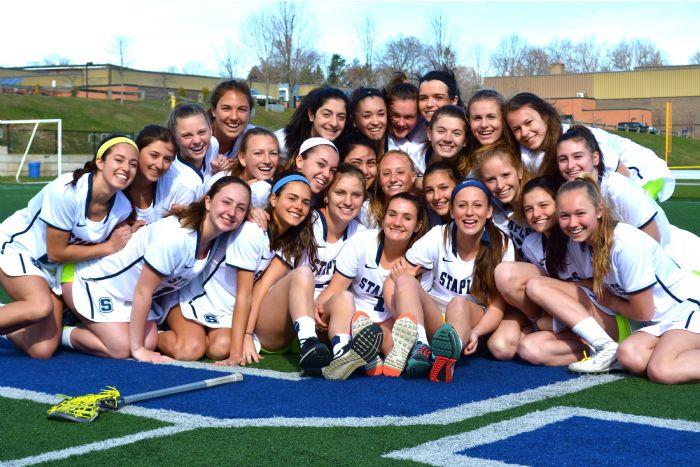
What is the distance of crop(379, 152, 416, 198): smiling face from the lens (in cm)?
548

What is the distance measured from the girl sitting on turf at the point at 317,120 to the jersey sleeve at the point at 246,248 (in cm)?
103

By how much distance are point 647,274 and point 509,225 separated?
1.11 m

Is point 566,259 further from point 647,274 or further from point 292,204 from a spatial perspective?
point 292,204

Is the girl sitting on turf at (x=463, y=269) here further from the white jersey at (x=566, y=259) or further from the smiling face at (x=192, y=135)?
the smiling face at (x=192, y=135)

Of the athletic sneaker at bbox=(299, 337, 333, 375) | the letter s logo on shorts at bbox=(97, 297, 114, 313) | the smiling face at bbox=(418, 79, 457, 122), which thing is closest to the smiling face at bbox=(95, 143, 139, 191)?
the letter s logo on shorts at bbox=(97, 297, 114, 313)

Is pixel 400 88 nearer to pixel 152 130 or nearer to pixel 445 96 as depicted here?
pixel 445 96

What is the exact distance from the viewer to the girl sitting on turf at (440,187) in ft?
17.3

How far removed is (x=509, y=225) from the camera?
523cm

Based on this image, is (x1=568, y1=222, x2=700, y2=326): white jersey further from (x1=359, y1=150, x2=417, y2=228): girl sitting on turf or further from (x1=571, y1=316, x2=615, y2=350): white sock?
(x1=359, y1=150, x2=417, y2=228): girl sitting on turf

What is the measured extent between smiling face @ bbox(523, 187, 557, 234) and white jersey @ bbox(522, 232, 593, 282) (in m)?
0.17

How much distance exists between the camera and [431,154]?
6.17 metres

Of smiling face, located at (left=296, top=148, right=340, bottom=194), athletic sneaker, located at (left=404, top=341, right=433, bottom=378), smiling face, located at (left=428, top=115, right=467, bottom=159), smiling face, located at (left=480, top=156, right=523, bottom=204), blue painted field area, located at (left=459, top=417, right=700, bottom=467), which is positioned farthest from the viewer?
smiling face, located at (left=428, top=115, right=467, bottom=159)

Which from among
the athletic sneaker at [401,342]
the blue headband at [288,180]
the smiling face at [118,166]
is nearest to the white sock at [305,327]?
the athletic sneaker at [401,342]

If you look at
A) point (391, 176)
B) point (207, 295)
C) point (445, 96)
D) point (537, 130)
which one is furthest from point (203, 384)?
point (445, 96)
